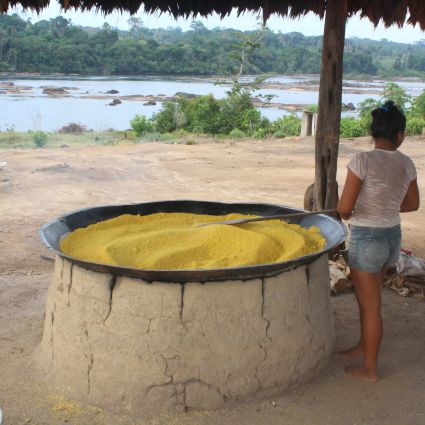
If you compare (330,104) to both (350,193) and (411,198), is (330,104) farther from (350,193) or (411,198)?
(350,193)

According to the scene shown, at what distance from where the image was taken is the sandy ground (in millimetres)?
2234

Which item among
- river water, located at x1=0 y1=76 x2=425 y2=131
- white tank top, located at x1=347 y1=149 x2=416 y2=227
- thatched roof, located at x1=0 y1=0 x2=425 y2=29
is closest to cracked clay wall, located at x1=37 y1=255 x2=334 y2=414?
white tank top, located at x1=347 y1=149 x2=416 y2=227

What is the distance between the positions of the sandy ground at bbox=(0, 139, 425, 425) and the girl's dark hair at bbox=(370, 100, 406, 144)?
1062 millimetres

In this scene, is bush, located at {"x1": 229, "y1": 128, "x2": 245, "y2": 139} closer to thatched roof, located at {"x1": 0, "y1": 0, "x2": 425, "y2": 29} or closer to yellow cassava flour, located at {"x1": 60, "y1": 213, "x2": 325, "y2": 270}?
thatched roof, located at {"x1": 0, "y1": 0, "x2": 425, "y2": 29}

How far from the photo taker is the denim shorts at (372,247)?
7.72 feet

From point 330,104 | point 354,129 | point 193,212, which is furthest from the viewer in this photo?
point 354,129

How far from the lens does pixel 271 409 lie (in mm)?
2236

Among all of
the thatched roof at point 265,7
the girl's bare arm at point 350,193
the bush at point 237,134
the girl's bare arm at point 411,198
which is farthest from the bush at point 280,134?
the girl's bare arm at point 350,193

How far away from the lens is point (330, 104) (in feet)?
13.2

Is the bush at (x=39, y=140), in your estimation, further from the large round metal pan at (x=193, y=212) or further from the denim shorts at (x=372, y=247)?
the denim shorts at (x=372, y=247)

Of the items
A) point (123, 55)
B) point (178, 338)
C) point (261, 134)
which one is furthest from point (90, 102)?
point (178, 338)

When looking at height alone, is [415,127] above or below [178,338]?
above

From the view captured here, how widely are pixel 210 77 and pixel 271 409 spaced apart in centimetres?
3173

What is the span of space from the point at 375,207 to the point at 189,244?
30.7 inches
